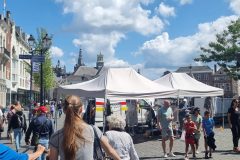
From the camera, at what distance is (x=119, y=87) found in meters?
13.1

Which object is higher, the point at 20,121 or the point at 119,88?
the point at 119,88

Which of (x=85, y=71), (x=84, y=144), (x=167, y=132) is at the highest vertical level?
(x=85, y=71)

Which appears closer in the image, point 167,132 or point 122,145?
point 122,145

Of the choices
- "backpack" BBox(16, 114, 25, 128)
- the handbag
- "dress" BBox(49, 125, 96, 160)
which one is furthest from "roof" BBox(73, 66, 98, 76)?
"dress" BBox(49, 125, 96, 160)

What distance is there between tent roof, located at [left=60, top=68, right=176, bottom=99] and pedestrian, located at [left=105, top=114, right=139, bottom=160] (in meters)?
7.37

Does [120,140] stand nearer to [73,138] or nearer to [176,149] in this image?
[73,138]

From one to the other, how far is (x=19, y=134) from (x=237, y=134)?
6.97m

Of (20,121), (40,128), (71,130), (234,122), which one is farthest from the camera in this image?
(234,122)

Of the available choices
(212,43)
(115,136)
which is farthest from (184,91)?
(212,43)

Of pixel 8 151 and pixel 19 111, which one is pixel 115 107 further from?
pixel 8 151

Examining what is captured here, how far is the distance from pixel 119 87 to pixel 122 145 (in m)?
8.11

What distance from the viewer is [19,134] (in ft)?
39.4

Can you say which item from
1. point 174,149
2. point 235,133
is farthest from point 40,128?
point 235,133

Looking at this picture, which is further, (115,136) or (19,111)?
(19,111)
